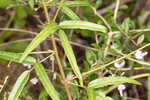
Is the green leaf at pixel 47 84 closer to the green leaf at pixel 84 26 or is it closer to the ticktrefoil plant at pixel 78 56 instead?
the ticktrefoil plant at pixel 78 56

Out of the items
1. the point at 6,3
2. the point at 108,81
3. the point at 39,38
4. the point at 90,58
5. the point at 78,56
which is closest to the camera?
the point at 39,38

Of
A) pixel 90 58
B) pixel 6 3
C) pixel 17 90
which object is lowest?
pixel 17 90

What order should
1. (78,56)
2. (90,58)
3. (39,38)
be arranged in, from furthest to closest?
(78,56)
(90,58)
(39,38)

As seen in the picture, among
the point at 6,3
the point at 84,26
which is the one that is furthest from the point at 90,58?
the point at 6,3

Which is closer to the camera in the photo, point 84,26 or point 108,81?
point 84,26

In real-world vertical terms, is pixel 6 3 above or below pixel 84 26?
above

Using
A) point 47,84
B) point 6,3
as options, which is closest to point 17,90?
point 47,84

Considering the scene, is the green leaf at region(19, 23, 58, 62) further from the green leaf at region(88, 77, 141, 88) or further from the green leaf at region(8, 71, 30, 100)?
the green leaf at region(88, 77, 141, 88)

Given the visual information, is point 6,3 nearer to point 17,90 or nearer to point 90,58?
point 90,58

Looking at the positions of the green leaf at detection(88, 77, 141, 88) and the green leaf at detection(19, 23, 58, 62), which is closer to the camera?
the green leaf at detection(19, 23, 58, 62)

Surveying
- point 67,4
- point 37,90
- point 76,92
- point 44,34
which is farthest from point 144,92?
point 44,34

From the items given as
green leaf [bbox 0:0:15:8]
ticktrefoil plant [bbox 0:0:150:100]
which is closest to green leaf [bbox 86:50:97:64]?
ticktrefoil plant [bbox 0:0:150:100]
